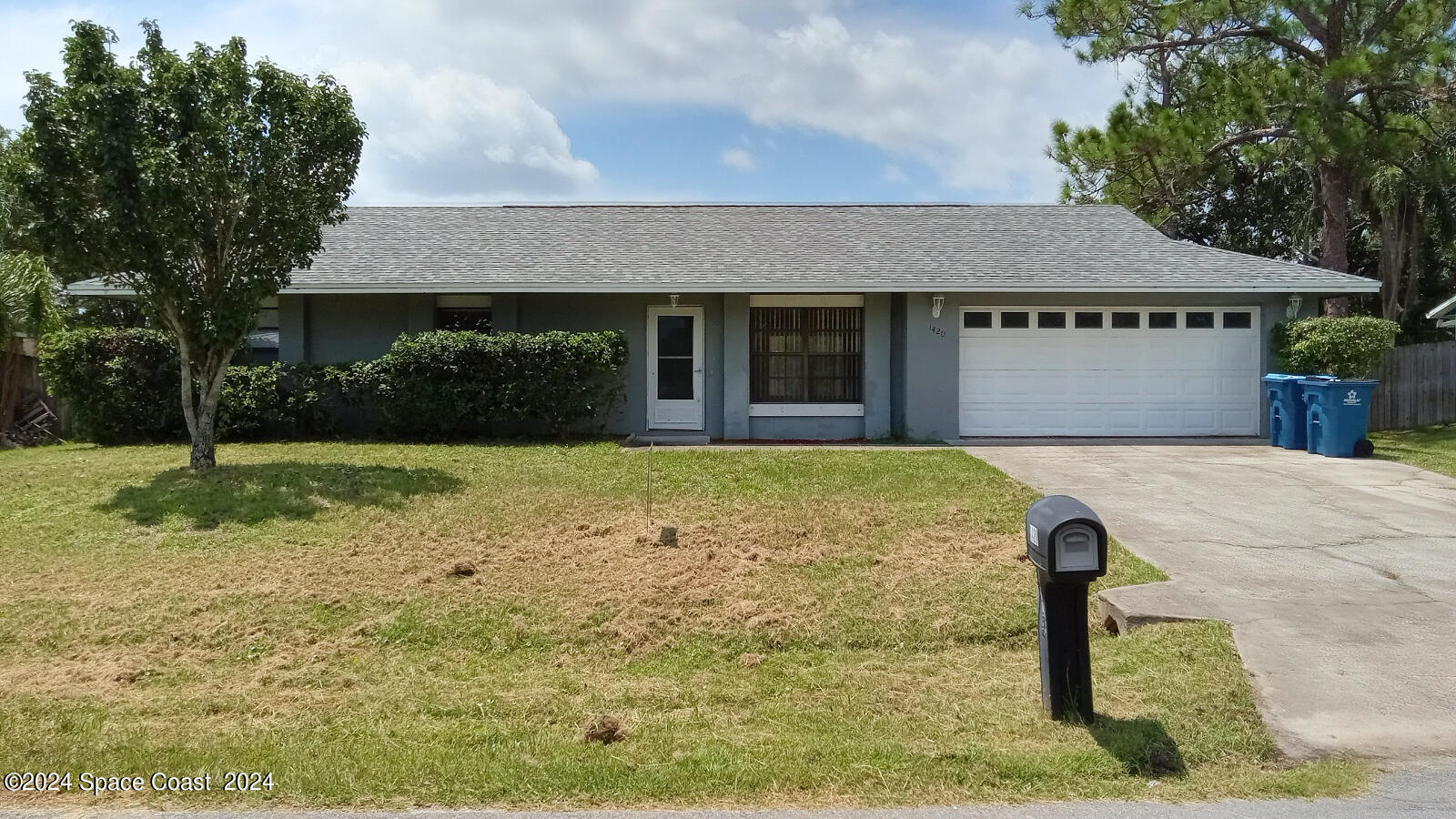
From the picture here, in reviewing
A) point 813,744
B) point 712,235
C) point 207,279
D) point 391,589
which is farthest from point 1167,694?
point 712,235

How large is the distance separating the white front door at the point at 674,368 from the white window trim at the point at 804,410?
954mm

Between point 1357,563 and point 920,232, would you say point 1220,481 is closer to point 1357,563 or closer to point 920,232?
point 1357,563

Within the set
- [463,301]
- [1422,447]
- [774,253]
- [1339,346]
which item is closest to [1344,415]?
[1339,346]

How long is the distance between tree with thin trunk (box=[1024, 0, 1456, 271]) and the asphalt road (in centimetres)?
1922

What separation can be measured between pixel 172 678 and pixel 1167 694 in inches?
218

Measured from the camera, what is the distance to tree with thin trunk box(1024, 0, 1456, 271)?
20.3 metres

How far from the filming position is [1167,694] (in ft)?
17.8

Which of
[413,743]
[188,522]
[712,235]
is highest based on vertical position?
[712,235]

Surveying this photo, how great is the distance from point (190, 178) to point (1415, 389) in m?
20.2

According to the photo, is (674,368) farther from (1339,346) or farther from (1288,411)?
(1339,346)

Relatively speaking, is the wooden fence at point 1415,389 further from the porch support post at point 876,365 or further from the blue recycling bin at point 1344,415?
the porch support post at point 876,365

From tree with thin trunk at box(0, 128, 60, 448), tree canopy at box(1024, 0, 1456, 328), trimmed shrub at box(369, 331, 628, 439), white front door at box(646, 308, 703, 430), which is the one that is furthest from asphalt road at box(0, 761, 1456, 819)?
tree canopy at box(1024, 0, 1456, 328)

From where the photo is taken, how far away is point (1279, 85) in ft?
69.2

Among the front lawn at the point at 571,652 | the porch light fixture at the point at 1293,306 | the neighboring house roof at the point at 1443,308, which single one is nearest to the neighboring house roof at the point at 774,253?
the porch light fixture at the point at 1293,306
